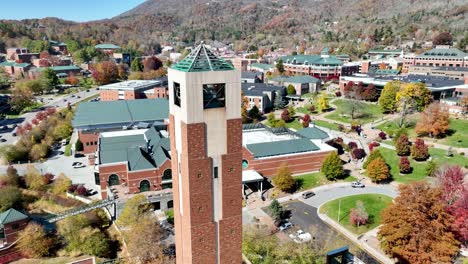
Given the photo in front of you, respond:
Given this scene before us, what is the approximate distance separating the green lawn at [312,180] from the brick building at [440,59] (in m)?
72.2

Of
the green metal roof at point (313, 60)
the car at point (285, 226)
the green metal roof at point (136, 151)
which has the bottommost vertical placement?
the car at point (285, 226)

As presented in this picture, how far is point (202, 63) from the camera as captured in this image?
17.3m

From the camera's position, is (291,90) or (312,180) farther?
(291,90)

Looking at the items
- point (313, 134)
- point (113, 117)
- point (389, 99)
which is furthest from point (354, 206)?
point (113, 117)

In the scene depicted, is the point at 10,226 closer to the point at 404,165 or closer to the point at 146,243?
the point at 146,243

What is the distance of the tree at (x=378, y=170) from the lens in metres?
47.1

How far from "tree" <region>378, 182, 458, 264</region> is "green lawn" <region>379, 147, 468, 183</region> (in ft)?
59.3

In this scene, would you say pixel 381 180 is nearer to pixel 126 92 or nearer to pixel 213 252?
pixel 213 252

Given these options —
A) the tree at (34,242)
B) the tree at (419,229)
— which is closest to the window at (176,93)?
the tree at (419,229)

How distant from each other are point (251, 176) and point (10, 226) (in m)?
27.3

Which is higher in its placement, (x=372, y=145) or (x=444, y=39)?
(x=444, y=39)

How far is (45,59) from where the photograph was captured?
143 metres

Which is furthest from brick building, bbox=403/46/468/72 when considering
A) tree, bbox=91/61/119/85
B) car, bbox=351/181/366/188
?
tree, bbox=91/61/119/85

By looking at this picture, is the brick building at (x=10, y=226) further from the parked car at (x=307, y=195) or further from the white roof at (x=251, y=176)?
the parked car at (x=307, y=195)
